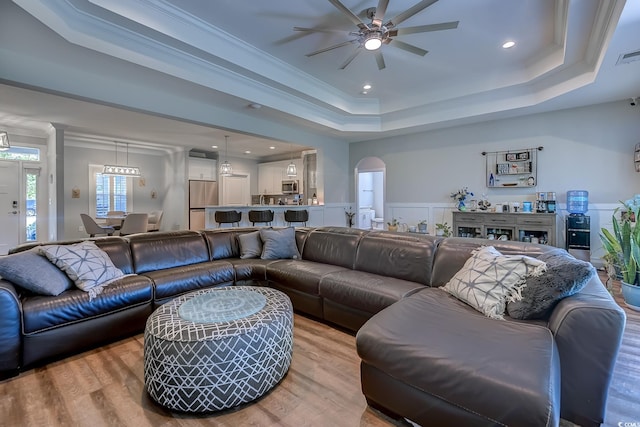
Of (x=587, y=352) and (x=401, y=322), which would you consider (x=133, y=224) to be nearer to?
(x=401, y=322)

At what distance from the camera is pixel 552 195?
16.4 feet

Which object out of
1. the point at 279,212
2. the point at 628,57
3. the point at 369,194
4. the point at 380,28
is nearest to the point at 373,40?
the point at 380,28

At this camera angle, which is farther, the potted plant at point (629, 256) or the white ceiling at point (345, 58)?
the potted plant at point (629, 256)

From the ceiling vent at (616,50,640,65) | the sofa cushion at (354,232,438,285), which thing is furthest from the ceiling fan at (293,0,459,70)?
the sofa cushion at (354,232,438,285)

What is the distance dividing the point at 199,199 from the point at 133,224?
2.14 m

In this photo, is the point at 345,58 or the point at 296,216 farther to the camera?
the point at 296,216

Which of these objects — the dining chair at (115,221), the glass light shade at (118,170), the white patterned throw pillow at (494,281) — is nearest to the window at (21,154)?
the glass light shade at (118,170)

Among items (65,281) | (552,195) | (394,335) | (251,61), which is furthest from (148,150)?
(552,195)

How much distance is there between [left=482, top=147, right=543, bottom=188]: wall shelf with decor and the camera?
5336 millimetres

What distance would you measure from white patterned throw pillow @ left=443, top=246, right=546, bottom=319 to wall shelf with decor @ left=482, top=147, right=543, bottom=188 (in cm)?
424

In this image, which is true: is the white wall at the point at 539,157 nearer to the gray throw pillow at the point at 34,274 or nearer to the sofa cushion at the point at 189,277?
the sofa cushion at the point at 189,277

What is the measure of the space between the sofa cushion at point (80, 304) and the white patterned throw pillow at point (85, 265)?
0.23ft

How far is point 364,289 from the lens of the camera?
98.0 inches

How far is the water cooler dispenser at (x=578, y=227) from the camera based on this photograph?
4.59 meters
